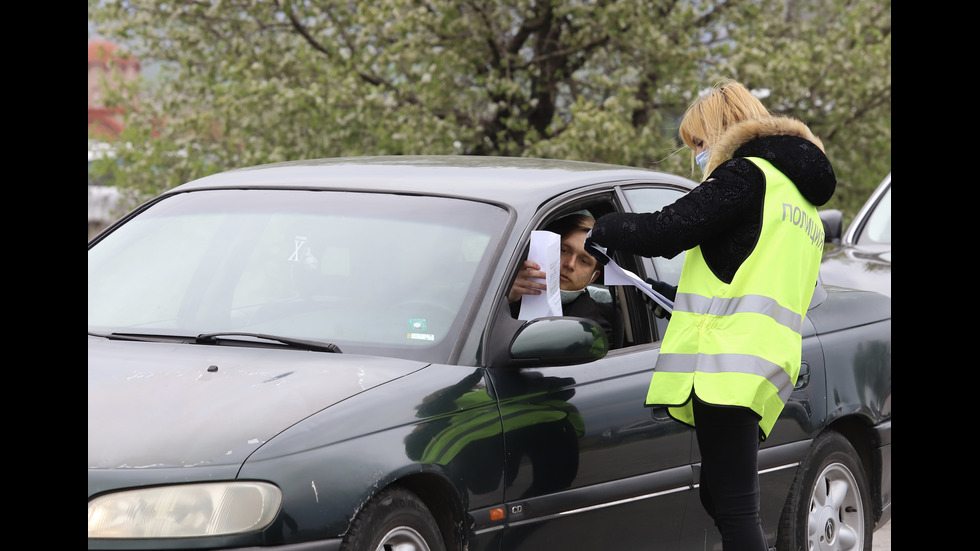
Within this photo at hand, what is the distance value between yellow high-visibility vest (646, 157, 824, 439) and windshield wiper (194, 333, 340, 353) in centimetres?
96

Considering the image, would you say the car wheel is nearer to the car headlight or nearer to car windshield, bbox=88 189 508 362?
car windshield, bbox=88 189 508 362

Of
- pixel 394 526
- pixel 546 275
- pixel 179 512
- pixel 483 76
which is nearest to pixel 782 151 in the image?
pixel 546 275

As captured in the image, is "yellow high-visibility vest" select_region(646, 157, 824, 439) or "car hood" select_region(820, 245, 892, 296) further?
"car hood" select_region(820, 245, 892, 296)

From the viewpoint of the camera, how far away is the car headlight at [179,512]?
9.95 feet

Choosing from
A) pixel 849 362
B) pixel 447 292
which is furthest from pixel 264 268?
pixel 849 362

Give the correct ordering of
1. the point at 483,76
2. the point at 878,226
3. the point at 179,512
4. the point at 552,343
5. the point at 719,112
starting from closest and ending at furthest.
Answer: the point at 179,512
the point at 552,343
the point at 719,112
the point at 878,226
the point at 483,76

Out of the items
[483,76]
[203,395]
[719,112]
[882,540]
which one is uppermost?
[483,76]

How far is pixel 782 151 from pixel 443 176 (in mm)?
1149

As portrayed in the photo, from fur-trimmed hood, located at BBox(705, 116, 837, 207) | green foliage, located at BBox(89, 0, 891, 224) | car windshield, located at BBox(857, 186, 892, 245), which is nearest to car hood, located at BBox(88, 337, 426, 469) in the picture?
fur-trimmed hood, located at BBox(705, 116, 837, 207)

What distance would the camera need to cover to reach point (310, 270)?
4.16 metres

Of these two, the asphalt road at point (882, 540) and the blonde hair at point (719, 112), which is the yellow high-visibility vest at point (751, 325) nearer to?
the blonde hair at point (719, 112)

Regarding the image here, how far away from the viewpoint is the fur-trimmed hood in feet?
13.0

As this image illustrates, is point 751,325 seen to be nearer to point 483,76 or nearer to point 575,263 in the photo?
point 575,263
